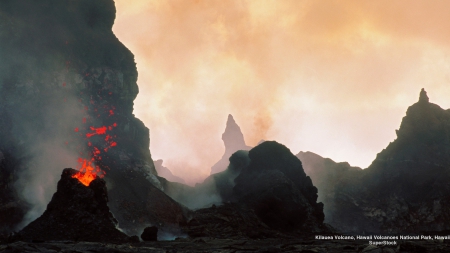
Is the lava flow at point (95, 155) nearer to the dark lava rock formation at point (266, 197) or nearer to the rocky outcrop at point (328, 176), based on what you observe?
the dark lava rock formation at point (266, 197)

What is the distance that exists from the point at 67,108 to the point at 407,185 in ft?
397

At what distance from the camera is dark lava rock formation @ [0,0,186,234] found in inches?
2844

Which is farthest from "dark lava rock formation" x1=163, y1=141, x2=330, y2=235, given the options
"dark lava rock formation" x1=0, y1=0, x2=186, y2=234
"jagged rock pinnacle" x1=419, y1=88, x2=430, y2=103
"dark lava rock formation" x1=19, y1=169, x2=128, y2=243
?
"jagged rock pinnacle" x1=419, y1=88, x2=430, y2=103

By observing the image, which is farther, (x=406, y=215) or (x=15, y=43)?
(x=406, y=215)

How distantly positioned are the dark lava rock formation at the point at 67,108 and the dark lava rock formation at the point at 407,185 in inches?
3185

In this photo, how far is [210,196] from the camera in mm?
113688

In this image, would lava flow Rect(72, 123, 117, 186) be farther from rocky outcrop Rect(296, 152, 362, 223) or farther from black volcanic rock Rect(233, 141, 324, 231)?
rocky outcrop Rect(296, 152, 362, 223)

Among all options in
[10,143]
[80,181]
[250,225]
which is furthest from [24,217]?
[250,225]

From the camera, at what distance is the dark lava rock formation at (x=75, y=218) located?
37281 mm

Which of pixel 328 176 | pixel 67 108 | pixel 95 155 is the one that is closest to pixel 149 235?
pixel 95 155

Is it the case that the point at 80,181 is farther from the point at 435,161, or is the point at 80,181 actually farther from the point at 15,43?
the point at 435,161

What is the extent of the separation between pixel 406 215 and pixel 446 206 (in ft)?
43.1

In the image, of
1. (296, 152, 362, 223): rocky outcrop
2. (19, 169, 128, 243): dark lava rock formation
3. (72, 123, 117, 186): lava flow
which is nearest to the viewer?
(19, 169, 128, 243): dark lava rock formation

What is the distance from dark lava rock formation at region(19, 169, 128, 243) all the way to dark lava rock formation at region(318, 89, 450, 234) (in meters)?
106
